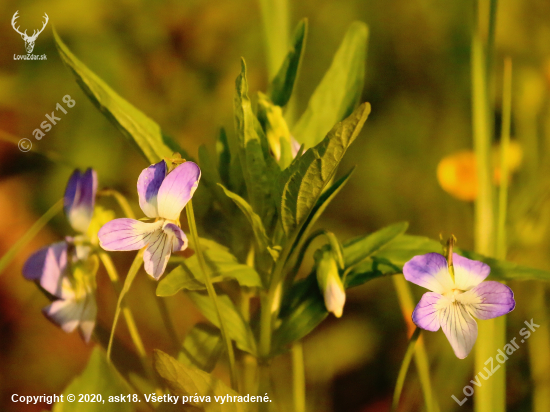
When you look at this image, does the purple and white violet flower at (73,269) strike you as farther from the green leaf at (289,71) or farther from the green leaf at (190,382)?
the green leaf at (289,71)

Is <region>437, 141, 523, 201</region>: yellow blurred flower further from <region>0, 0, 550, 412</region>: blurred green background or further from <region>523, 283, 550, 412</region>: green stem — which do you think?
<region>523, 283, 550, 412</region>: green stem

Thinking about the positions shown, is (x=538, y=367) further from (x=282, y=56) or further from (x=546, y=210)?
(x=282, y=56)

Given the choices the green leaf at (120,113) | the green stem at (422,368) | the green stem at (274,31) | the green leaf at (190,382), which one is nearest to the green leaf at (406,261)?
the green stem at (422,368)

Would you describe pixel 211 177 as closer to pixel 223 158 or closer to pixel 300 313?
pixel 223 158

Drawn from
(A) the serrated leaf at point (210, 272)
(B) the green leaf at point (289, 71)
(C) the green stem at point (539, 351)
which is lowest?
(C) the green stem at point (539, 351)

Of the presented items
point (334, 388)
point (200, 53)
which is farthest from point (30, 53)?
point (334, 388)

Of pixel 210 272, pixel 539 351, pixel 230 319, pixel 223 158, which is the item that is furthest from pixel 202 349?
pixel 539 351
